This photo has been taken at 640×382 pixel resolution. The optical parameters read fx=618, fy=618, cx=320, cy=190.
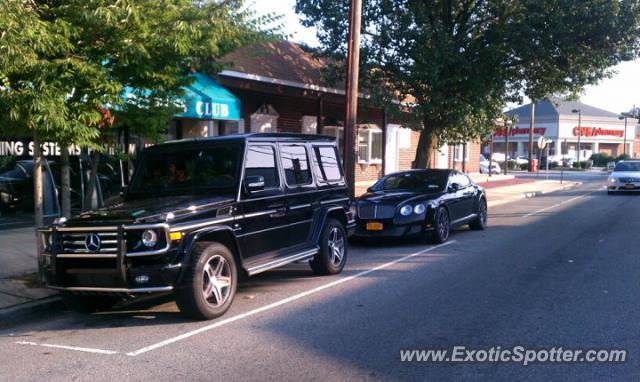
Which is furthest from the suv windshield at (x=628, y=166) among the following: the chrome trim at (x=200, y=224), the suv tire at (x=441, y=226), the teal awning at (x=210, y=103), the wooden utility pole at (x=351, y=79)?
the chrome trim at (x=200, y=224)

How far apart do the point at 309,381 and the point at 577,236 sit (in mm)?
10058

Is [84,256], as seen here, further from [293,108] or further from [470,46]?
[293,108]

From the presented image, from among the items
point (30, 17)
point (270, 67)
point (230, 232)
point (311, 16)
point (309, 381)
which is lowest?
point (309, 381)

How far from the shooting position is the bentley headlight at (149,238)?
627 centimetres

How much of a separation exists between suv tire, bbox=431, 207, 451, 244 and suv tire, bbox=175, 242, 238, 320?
572 centimetres

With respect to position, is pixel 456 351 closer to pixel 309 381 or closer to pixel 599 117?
pixel 309 381

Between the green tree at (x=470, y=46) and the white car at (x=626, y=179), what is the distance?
31.0 feet

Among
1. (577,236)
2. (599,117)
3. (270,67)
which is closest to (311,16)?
(270,67)

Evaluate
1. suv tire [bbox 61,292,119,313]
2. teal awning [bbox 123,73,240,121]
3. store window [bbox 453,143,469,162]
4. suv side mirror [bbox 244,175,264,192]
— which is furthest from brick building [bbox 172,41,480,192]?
store window [bbox 453,143,469,162]

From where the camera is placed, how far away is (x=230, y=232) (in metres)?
7.02

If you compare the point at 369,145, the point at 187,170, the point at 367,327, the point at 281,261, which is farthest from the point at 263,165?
the point at 369,145

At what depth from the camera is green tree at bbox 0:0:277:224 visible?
6.99 meters

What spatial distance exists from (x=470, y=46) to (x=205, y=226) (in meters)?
12.3

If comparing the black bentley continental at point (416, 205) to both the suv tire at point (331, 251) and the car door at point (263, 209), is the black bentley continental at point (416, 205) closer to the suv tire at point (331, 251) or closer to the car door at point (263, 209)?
the suv tire at point (331, 251)
